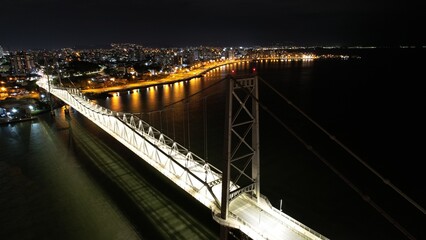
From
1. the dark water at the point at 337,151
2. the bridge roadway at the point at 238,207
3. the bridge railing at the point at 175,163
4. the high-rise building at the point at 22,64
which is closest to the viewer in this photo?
the bridge roadway at the point at 238,207

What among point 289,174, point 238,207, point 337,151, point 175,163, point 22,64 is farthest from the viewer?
point 22,64

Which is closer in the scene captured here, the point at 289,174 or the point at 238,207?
the point at 238,207

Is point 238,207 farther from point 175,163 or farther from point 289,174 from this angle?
point 289,174

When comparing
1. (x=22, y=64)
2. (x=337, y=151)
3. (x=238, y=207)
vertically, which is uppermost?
(x=22, y=64)

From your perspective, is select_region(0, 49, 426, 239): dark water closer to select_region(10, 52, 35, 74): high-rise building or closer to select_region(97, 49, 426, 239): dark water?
select_region(97, 49, 426, 239): dark water

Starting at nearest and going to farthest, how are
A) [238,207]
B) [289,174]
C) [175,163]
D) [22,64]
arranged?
[238,207], [175,163], [289,174], [22,64]

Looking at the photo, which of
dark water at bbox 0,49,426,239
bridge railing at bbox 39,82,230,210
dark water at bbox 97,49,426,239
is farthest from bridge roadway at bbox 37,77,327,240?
dark water at bbox 0,49,426,239

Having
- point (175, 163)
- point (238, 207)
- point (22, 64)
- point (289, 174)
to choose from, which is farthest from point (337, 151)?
point (22, 64)

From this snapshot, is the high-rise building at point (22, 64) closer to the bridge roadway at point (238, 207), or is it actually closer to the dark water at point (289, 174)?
the dark water at point (289, 174)

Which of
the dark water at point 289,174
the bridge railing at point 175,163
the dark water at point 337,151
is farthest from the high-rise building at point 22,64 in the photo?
the bridge railing at point 175,163

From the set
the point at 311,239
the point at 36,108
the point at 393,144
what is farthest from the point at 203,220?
the point at 36,108

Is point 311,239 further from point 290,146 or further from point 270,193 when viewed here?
point 290,146
